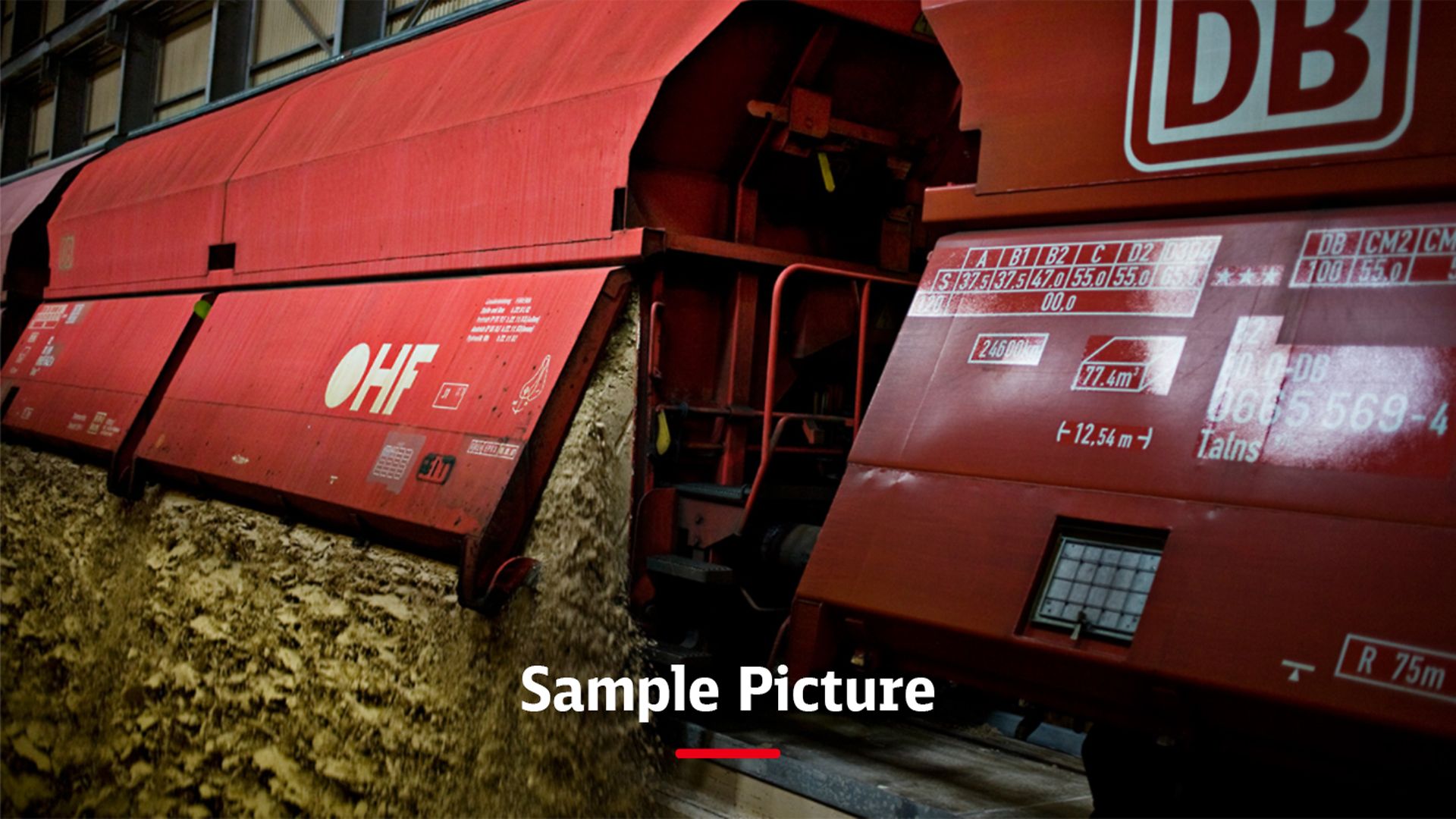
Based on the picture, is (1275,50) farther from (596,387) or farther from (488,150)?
(488,150)

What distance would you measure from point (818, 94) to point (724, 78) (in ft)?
1.09

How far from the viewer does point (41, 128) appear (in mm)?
15672

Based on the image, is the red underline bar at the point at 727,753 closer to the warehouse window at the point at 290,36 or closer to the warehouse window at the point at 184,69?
the warehouse window at the point at 290,36

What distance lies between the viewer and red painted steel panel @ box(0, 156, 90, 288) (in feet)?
29.7

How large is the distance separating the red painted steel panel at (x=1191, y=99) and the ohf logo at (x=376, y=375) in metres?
2.20

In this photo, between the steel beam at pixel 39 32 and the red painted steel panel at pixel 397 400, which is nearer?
the red painted steel panel at pixel 397 400

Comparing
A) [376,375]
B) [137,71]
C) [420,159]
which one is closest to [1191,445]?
[376,375]

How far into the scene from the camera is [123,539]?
19.4 ft

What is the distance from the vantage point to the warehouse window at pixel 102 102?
13.9 meters

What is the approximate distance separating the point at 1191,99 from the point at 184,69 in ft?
39.0


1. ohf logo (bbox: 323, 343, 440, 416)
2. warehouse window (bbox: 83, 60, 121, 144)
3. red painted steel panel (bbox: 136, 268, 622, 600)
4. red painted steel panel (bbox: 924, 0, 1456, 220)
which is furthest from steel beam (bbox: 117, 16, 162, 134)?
red painted steel panel (bbox: 924, 0, 1456, 220)

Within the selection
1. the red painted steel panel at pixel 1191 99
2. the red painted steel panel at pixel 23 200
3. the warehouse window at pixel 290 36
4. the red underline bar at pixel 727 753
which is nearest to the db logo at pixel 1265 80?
the red painted steel panel at pixel 1191 99

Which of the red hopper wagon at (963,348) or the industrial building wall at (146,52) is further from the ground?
the industrial building wall at (146,52)

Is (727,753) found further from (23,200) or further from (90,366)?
(23,200)
